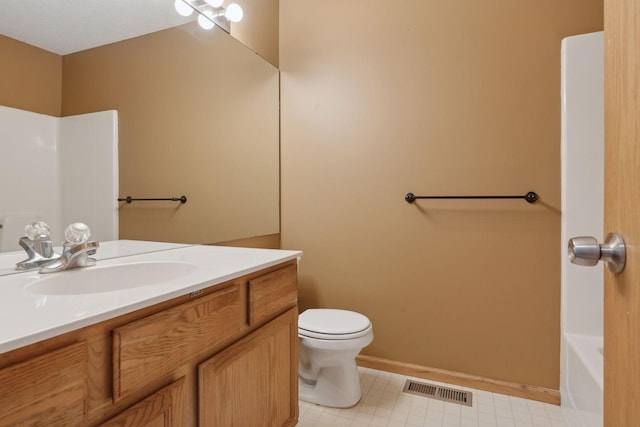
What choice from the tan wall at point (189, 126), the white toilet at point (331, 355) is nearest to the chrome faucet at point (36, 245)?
the tan wall at point (189, 126)

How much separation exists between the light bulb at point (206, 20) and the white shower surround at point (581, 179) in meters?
1.68

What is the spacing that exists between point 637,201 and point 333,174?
168 centimetres

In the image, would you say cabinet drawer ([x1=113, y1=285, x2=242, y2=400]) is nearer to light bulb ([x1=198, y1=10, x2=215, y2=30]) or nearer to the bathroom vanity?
the bathroom vanity

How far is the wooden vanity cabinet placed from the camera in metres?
0.55

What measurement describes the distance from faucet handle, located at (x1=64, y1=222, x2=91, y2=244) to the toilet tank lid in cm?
96

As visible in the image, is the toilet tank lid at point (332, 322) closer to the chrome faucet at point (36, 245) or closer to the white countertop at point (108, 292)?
the white countertop at point (108, 292)

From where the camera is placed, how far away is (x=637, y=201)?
15.6 inches

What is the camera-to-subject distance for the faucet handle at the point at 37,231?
38.6 inches

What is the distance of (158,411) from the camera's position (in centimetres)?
74

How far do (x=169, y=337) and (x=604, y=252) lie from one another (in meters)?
0.83

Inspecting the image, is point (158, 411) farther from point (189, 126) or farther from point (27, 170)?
point (189, 126)

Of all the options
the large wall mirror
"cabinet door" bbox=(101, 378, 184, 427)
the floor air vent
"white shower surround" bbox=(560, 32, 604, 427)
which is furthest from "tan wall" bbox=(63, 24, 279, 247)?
"white shower surround" bbox=(560, 32, 604, 427)

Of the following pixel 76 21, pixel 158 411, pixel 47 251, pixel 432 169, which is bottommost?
pixel 158 411

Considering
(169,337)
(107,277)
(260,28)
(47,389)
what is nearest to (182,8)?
(260,28)
